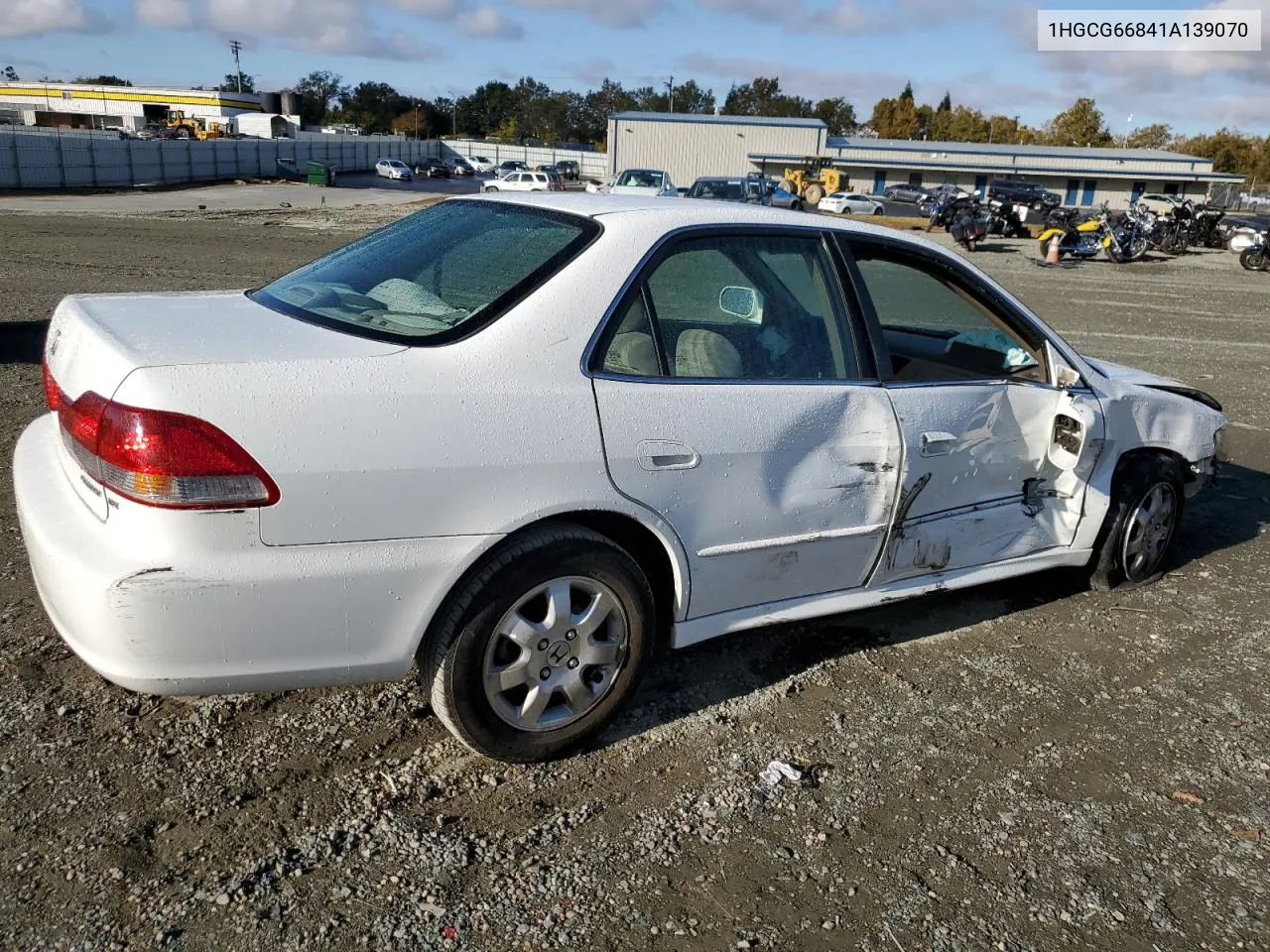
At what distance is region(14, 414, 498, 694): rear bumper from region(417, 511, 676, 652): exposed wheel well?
0.06m

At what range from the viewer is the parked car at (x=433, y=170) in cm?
6378

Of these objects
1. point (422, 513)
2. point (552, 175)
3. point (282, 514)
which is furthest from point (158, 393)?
point (552, 175)

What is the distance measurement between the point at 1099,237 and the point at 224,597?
2561 centimetres

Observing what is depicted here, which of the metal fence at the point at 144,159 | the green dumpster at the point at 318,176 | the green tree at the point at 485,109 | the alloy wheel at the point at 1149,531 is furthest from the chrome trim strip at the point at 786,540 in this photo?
the green tree at the point at 485,109

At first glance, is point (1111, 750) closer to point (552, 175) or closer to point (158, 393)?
point (158, 393)

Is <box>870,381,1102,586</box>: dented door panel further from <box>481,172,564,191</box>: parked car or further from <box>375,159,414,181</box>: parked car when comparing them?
<box>375,159,414,181</box>: parked car

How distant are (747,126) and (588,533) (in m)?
63.7

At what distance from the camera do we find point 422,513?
2.56m

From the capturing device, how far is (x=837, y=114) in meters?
125

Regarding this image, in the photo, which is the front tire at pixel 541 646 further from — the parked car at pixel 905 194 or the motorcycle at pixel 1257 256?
the parked car at pixel 905 194

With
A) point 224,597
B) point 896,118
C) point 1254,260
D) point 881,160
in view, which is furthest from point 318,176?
point 896,118

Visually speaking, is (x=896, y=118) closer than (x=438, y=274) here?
No

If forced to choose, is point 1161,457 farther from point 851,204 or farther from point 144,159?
point 144,159

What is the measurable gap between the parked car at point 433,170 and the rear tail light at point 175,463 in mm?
65237
